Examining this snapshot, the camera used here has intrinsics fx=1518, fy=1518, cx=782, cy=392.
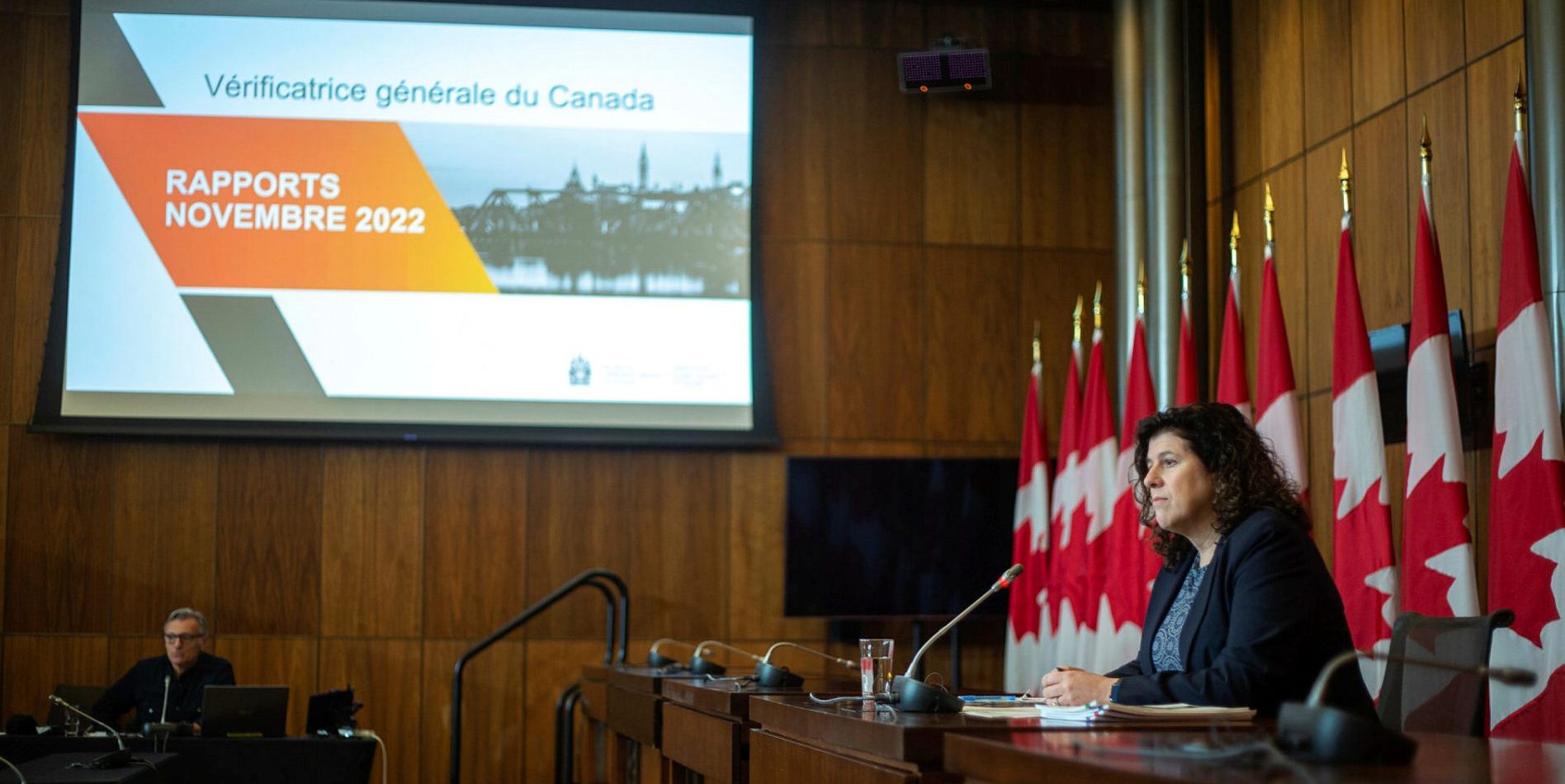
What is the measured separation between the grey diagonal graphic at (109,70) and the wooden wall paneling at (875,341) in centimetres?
339

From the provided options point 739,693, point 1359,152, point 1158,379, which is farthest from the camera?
point 1158,379

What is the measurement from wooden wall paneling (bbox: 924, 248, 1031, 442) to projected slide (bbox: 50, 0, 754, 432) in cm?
96

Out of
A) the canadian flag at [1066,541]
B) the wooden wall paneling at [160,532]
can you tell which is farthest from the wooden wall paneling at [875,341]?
the wooden wall paneling at [160,532]

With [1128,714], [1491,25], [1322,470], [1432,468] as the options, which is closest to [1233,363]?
[1322,470]

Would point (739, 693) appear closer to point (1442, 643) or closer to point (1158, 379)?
point (1442, 643)

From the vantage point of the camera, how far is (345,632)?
7074mm

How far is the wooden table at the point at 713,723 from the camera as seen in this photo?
3533 millimetres

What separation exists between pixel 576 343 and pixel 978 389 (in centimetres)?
200

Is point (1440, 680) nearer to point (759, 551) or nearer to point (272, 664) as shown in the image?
point (759, 551)

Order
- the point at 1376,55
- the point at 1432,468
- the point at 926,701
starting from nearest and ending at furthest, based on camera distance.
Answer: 1. the point at 926,701
2. the point at 1432,468
3. the point at 1376,55

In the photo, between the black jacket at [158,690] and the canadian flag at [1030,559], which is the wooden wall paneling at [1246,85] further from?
the black jacket at [158,690]

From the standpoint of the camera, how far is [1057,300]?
7.67 metres

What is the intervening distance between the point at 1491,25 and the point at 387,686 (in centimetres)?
531

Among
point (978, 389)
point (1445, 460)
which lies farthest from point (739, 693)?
point (978, 389)
